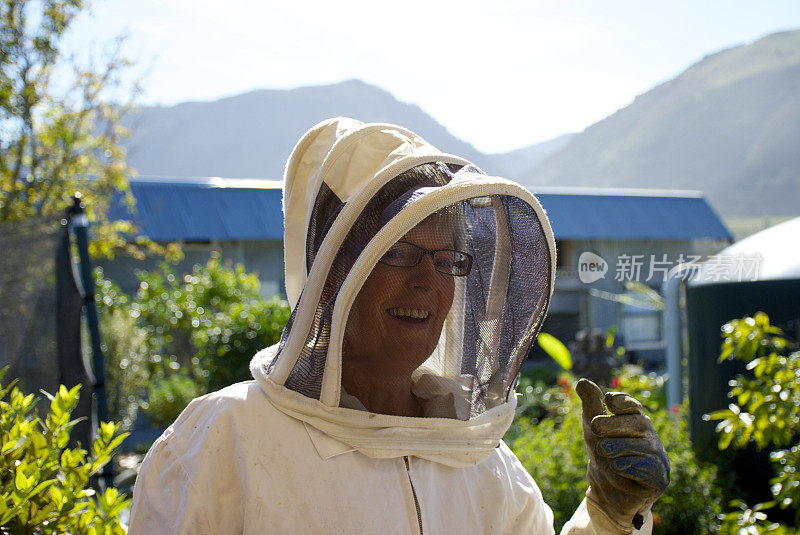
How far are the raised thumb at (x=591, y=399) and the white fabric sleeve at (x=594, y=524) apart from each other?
22cm

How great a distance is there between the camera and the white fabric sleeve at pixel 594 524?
1448 mm

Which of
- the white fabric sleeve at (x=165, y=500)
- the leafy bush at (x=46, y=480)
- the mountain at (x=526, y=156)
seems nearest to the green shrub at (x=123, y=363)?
the leafy bush at (x=46, y=480)

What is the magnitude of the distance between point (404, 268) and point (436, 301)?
12 cm

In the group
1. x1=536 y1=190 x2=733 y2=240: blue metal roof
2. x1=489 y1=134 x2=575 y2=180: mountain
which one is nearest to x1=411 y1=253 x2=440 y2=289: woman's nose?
x1=536 y1=190 x2=733 y2=240: blue metal roof

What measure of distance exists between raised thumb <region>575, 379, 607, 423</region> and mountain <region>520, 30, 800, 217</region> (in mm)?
37710

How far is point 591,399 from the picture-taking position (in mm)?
1383

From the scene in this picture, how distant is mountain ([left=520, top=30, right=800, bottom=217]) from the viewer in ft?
133

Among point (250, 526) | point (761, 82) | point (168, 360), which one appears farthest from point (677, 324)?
point (761, 82)

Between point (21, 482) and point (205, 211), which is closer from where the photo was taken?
point (21, 482)

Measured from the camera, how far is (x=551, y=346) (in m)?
8.23

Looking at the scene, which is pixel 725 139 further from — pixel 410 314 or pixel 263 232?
pixel 410 314

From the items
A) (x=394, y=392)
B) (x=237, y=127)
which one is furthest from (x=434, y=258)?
(x=237, y=127)

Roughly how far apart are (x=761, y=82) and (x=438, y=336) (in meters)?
→ 56.2

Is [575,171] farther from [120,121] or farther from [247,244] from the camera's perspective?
[120,121]
